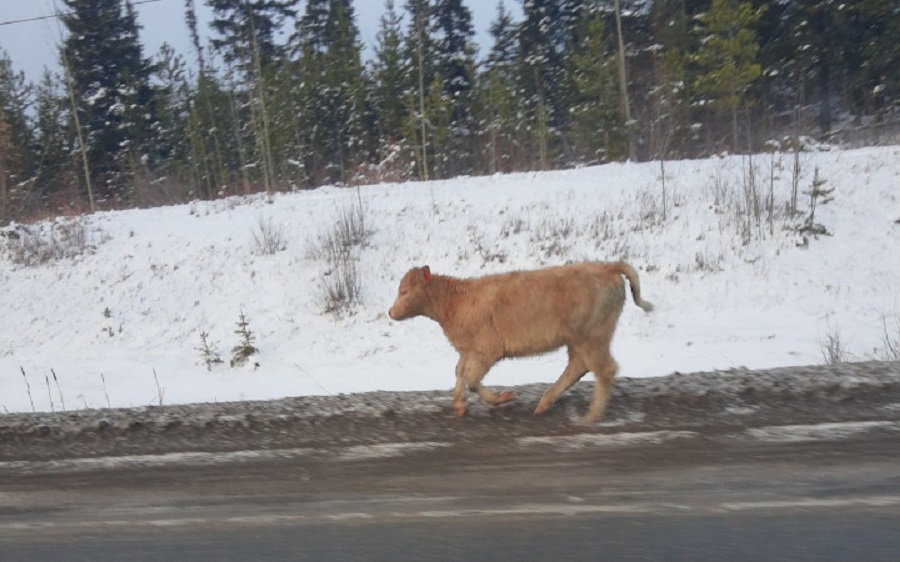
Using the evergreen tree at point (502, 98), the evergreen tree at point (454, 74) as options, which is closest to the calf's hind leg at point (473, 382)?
the evergreen tree at point (502, 98)

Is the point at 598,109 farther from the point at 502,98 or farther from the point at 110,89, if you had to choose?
the point at 110,89

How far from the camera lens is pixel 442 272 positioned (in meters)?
17.3

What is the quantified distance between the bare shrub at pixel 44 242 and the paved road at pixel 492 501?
52.8 feet

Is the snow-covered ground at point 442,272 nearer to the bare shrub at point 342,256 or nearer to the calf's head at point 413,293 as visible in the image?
the bare shrub at point 342,256

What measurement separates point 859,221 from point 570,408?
532 inches

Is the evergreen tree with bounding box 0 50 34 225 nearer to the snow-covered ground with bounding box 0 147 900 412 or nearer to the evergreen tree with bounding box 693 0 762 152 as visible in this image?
the snow-covered ground with bounding box 0 147 900 412

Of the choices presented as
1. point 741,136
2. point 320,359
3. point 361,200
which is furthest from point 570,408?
point 741,136

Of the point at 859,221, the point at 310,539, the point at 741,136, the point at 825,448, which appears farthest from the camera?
the point at 741,136

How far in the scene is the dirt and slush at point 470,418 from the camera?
6.23m

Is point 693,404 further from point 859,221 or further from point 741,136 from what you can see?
point 741,136

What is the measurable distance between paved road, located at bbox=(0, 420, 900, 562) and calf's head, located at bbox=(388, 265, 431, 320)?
161 centimetres

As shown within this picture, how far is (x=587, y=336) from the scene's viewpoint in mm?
6480

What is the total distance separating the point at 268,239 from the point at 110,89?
28523mm

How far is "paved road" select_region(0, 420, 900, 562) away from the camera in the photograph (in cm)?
Answer: 418
